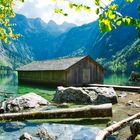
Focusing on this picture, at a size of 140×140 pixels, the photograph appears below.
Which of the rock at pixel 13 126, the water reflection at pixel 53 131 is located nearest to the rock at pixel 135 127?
the water reflection at pixel 53 131

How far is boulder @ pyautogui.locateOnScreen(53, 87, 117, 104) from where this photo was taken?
2242 centimetres

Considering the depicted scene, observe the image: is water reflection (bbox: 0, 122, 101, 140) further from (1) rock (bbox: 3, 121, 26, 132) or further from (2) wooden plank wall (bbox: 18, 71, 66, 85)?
(2) wooden plank wall (bbox: 18, 71, 66, 85)

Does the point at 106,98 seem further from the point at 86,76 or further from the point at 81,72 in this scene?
the point at 86,76

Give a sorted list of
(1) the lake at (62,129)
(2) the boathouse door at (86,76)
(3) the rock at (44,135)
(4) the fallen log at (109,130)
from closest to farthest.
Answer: (4) the fallen log at (109,130) < (3) the rock at (44,135) < (1) the lake at (62,129) < (2) the boathouse door at (86,76)

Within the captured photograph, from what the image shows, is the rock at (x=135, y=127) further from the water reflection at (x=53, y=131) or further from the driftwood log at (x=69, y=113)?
the driftwood log at (x=69, y=113)

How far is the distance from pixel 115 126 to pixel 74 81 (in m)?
33.9

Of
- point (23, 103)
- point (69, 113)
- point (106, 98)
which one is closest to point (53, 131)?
point (69, 113)

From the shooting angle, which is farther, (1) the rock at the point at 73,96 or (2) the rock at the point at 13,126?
(1) the rock at the point at 73,96

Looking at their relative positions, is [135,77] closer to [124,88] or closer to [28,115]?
[124,88]

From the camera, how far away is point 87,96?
23.7 m

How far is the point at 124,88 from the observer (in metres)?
34.0

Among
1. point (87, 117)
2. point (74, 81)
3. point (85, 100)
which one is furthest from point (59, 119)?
point (74, 81)

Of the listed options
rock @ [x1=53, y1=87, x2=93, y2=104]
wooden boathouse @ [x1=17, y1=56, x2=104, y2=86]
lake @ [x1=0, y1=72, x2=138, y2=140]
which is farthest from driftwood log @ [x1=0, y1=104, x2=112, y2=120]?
wooden boathouse @ [x1=17, y1=56, x2=104, y2=86]

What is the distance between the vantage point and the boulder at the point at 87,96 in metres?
22.4
